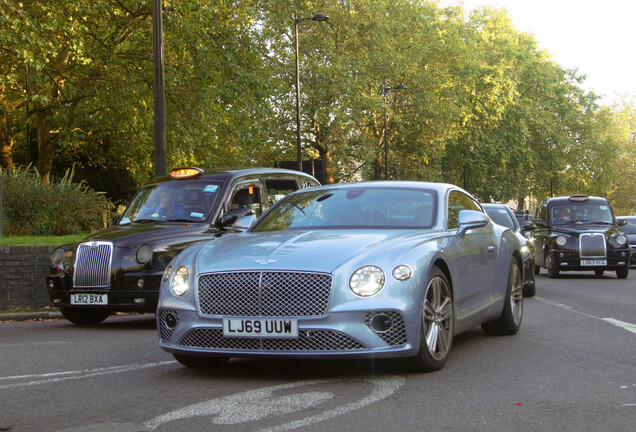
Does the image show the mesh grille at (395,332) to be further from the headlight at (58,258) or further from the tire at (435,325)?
the headlight at (58,258)

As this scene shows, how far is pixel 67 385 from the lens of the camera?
6.71 m

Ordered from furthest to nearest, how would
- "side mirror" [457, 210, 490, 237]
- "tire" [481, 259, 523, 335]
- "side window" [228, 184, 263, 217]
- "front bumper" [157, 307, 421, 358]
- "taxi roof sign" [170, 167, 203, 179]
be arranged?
"taxi roof sign" [170, 167, 203, 179] → "side window" [228, 184, 263, 217] → "tire" [481, 259, 523, 335] → "side mirror" [457, 210, 490, 237] → "front bumper" [157, 307, 421, 358]

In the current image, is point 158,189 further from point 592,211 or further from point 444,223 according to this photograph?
point 592,211

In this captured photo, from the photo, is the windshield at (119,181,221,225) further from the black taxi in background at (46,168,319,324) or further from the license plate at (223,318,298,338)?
the license plate at (223,318,298,338)

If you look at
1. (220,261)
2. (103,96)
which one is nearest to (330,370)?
(220,261)

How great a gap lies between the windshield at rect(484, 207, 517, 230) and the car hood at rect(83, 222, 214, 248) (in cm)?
665

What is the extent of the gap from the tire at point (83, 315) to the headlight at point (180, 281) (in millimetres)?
4711

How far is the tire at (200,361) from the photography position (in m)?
7.19

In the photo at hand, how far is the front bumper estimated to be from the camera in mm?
6371

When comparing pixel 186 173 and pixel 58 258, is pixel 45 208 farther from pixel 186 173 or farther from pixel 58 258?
pixel 58 258

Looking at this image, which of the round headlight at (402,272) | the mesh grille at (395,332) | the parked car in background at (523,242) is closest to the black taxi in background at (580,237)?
the parked car in background at (523,242)

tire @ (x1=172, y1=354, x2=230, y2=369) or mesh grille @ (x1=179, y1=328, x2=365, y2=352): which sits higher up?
mesh grille @ (x1=179, y1=328, x2=365, y2=352)

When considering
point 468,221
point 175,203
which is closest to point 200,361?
point 468,221

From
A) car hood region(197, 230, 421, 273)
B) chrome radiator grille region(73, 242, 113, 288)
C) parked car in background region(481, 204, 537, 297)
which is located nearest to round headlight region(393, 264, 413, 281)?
car hood region(197, 230, 421, 273)
